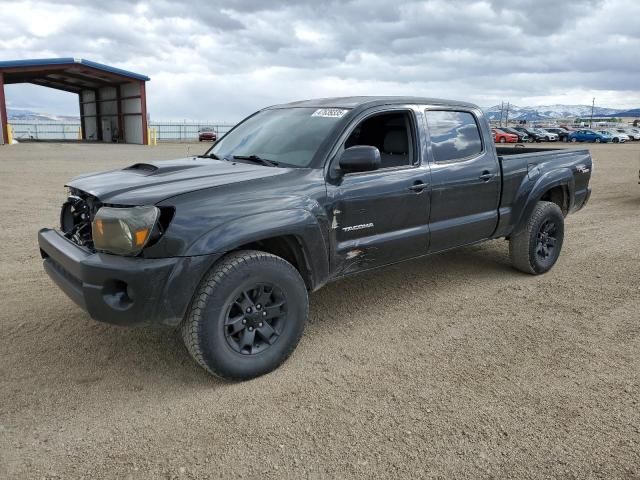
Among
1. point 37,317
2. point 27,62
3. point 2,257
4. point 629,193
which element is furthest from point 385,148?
point 27,62

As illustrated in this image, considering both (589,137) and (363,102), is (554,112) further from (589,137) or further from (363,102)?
(363,102)

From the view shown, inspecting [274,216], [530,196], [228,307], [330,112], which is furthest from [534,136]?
[228,307]

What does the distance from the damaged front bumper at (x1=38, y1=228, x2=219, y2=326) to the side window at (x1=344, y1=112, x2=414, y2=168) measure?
1869mm

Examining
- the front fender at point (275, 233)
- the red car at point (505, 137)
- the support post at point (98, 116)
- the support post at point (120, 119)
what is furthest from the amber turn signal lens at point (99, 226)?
the red car at point (505, 137)

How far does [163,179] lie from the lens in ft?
11.4

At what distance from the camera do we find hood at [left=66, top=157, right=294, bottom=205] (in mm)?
3115

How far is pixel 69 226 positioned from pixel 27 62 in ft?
104

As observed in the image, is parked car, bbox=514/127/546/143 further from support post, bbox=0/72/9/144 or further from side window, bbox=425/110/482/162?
side window, bbox=425/110/482/162

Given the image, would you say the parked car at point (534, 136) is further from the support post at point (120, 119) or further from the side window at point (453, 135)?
the side window at point (453, 135)

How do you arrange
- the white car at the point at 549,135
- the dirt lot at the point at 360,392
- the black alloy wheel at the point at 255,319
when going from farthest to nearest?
the white car at the point at 549,135 < the black alloy wheel at the point at 255,319 < the dirt lot at the point at 360,392

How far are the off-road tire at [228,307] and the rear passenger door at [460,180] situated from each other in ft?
5.12

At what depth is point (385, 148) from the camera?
4.56m

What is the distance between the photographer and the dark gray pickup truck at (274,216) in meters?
3.00

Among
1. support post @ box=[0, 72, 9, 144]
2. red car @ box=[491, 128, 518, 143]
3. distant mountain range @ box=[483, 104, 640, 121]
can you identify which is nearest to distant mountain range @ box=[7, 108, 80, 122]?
support post @ box=[0, 72, 9, 144]
